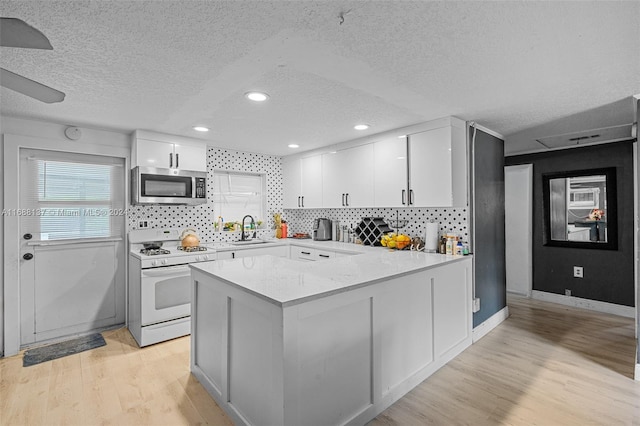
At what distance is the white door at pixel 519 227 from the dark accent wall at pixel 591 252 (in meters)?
0.08

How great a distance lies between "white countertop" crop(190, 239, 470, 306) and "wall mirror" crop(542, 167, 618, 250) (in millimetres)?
2428

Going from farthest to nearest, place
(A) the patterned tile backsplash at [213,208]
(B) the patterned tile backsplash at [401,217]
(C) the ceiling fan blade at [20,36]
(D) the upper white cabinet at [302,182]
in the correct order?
(D) the upper white cabinet at [302,182], (A) the patterned tile backsplash at [213,208], (B) the patterned tile backsplash at [401,217], (C) the ceiling fan blade at [20,36]

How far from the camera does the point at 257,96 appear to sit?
232cm

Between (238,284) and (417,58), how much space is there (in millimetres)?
1645

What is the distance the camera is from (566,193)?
4.25m

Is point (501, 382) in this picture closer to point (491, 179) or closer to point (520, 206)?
point (491, 179)

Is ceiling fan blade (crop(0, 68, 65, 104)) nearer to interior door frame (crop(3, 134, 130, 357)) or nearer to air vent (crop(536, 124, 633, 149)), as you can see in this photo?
interior door frame (crop(3, 134, 130, 357))

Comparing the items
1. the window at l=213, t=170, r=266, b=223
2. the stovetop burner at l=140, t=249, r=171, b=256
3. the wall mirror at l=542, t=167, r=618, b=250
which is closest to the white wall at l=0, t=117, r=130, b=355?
the stovetop burner at l=140, t=249, r=171, b=256

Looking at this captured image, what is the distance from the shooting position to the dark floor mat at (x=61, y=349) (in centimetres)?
275

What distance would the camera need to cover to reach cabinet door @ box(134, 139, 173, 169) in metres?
3.26

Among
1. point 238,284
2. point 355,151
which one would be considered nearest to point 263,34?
point 238,284

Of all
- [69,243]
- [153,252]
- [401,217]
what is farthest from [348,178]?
[69,243]

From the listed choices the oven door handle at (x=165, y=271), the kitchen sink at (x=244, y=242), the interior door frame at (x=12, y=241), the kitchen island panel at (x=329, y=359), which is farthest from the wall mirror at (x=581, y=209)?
the interior door frame at (x=12, y=241)

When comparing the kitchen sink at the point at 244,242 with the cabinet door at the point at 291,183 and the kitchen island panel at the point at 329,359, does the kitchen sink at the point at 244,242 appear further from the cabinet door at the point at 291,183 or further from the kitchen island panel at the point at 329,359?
the kitchen island panel at the point at 329,359
